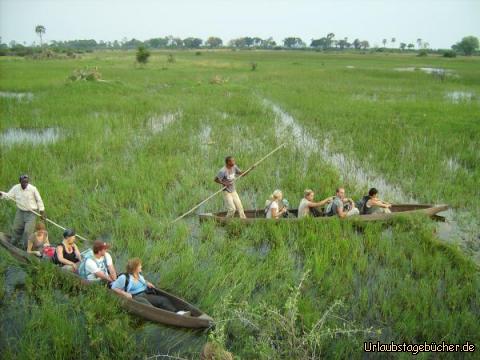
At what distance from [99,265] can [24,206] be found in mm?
1948

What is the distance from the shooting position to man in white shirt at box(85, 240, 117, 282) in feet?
17.0

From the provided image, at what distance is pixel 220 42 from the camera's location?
135750 mm

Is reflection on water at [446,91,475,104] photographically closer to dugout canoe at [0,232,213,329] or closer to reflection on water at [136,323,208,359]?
dugout canoe at [0,232,213,329]

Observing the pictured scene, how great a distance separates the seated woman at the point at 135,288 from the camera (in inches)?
194

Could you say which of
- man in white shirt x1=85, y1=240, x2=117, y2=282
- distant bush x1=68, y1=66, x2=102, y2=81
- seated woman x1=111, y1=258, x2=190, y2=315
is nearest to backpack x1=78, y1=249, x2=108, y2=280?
man in white shirt x1=85, y1=240, x2=117, y2=282

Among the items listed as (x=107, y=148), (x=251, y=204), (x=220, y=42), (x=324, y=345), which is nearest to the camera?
(x=324, y=345)

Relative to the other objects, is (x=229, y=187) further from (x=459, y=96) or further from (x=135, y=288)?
(x=459, y=96)

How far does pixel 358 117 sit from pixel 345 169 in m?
6.51

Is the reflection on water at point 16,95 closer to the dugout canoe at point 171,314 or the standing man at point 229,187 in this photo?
the standing man at point 229,187

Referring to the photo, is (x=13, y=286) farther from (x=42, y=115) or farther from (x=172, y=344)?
(x=42, y=115)

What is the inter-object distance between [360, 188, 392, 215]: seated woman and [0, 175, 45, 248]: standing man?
548cm

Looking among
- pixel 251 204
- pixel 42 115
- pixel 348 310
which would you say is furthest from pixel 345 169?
pixel 42 115

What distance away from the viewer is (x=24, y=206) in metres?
6.32

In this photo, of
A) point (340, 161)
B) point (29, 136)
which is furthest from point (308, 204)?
point (29, 136)
